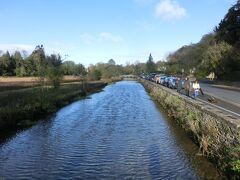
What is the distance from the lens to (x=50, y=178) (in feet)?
41.3

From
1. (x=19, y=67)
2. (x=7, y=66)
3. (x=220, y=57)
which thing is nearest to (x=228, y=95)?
(x=220, y=57)

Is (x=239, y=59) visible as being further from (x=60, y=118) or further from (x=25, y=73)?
(x=25, y=73)

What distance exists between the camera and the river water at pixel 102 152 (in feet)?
43.8

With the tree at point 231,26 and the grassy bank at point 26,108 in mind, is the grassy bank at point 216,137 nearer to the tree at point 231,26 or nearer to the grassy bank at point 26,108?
the grassy bank at point 26,108

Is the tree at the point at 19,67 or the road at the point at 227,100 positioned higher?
the tree at the point at 19,67

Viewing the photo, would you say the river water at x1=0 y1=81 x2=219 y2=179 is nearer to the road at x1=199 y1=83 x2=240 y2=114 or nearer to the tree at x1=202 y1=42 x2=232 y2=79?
the road at x1=199 y1=83 x2=240 y2=114

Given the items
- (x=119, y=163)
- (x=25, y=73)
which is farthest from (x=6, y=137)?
(x=25, y=73)

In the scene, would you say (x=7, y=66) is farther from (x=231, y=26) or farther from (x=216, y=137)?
(x=216, y=137)

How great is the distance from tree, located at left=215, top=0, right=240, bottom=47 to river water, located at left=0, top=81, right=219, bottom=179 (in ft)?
155

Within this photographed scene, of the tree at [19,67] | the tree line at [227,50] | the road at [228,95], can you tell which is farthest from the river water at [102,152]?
the tree at [19,67]

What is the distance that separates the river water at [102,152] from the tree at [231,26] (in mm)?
47237

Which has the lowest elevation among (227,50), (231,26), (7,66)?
(7,66)

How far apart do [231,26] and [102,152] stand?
57966 millimetres

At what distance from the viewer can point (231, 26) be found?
69.5 metres
